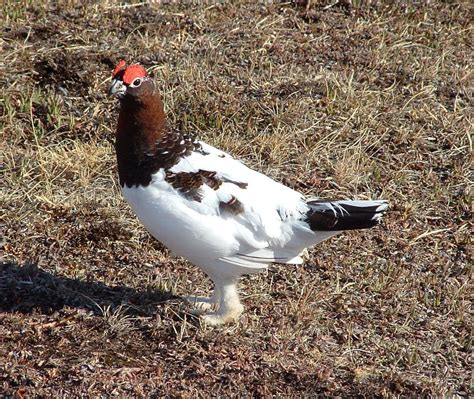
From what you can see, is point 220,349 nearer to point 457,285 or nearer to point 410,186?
point 457,285

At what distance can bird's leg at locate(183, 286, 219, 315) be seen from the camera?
4633 millimetres

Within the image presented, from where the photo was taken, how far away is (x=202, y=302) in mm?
4676

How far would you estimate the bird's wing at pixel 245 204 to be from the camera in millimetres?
4211

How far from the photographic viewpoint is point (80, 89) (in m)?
6.20

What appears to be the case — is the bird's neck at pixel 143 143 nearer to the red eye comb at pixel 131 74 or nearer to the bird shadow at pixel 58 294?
the red eye comb at pixel 131 74

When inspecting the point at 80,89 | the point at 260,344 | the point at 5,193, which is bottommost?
the point at 260,344

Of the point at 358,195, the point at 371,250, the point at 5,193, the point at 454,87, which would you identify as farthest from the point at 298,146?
the point at 5,193

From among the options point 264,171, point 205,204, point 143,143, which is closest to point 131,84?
point 143,143

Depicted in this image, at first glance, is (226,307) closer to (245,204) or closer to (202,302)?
(202,302)

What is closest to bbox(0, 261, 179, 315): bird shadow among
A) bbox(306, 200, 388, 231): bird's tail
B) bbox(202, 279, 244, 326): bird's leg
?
bbox(202, 279, 244, 326): bird's leg

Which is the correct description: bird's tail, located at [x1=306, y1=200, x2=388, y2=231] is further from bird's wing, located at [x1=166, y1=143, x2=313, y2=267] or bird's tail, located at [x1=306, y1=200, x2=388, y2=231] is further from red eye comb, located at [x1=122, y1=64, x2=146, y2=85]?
red eye comb, located at [x1=122, y1=64, x2=146, y2=85]

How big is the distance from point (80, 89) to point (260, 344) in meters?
2.52

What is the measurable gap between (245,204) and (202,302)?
69cm

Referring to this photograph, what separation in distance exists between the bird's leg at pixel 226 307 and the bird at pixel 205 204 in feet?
0.53
